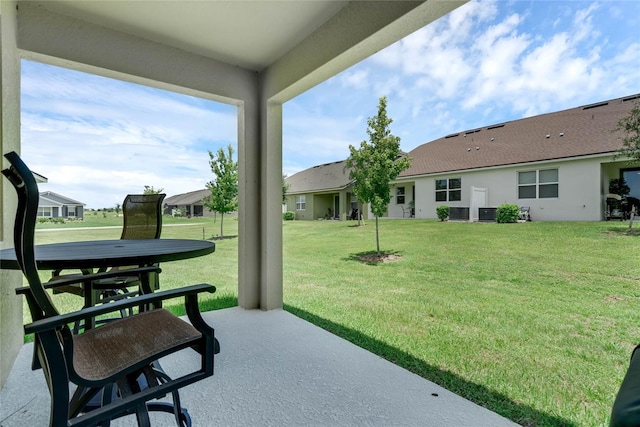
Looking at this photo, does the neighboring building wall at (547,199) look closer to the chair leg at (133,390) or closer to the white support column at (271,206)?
the white support column at (271,206)

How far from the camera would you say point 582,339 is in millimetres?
2670

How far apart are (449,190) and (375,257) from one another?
3.59m

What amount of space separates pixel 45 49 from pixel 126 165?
5.95ft

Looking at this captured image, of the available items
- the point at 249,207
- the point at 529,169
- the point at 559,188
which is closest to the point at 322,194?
the point at 529,169

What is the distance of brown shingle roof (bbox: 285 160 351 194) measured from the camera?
1227 centimetres

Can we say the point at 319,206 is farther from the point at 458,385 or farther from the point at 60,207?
the point at 458,385

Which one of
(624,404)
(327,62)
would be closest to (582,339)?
(624,404)

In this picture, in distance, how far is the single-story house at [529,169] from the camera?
153 inches

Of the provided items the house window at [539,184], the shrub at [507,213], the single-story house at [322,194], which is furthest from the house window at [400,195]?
the shrub at [507,213]

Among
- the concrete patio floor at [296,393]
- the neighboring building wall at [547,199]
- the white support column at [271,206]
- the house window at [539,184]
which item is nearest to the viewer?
the concrete patio floor at [296,393]

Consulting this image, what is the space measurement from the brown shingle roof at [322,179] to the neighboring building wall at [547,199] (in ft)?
12.3

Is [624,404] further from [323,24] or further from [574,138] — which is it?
[574,138]

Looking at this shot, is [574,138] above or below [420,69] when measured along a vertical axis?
below

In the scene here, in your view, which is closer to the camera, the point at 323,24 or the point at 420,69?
the point at 323,24
